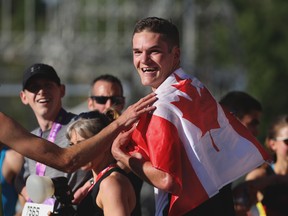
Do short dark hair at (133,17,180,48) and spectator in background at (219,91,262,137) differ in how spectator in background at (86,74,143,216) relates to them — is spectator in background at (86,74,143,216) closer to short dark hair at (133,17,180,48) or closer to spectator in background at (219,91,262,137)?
spectator in background at (219,91,262,137)

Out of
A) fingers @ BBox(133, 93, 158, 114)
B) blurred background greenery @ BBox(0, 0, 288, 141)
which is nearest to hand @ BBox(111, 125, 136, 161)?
fingers @ BBox(133, 93, 158, 114)

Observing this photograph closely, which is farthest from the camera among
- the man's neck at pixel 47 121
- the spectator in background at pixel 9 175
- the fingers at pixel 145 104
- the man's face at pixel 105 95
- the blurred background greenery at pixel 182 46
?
the blurred background greenery at pixel 182 46

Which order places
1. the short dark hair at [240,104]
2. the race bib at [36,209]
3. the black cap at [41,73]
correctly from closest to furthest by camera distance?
1. the race bib at [36,209]
2. the black cap at [41,73]
3. the short dark hair at [240,104]

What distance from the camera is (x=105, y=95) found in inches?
323

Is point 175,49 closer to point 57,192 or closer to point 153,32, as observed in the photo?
point 153,32

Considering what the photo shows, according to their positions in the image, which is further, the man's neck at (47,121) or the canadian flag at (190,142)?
the man's neck at (47,121)

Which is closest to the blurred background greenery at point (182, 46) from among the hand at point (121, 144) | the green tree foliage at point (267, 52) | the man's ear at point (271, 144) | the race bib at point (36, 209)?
the green tree foliage at point (267, 52)

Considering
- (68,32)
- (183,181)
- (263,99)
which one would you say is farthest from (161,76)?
(263,99)

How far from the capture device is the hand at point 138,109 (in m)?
5.29

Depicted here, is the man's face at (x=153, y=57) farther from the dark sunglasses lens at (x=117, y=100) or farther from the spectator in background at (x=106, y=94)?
the dark sunglasses lens at (x=117, y=100)

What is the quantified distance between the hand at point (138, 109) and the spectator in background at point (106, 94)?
2637 millimetres

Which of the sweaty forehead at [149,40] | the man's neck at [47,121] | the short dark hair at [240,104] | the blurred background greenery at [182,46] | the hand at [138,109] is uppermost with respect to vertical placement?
the blurred background greenery at [182,46]

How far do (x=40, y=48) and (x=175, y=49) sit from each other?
81.4 ft

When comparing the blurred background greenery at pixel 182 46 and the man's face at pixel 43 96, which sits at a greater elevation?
the blurred background greenery at pixel 182 46
